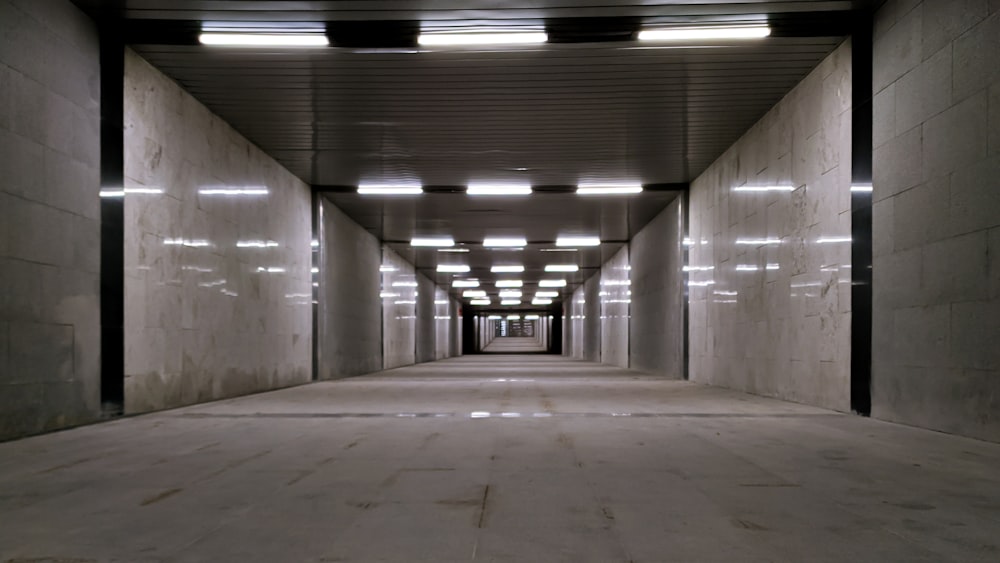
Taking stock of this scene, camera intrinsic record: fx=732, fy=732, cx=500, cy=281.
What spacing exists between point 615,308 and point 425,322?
39.3ft

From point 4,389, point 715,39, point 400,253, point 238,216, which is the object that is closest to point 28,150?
point 4,389

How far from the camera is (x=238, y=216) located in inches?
506

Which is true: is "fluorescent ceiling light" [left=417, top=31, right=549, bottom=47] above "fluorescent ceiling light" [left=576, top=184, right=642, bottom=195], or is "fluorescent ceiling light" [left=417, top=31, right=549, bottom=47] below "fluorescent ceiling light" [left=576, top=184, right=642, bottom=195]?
above

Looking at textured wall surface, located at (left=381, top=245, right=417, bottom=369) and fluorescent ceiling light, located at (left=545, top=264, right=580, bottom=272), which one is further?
fluorescent ceiling light, located at (left=545, top=264, right=580, bottom=272)

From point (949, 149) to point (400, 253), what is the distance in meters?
23.5

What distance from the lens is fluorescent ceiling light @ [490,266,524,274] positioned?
33656mm

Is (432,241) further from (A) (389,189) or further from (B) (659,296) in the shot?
(B) (659,296)

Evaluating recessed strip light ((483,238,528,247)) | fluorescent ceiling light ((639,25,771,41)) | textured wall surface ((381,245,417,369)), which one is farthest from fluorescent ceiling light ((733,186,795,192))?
textured wall surface ((381,245,417,369))

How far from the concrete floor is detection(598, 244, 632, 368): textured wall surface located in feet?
60.3

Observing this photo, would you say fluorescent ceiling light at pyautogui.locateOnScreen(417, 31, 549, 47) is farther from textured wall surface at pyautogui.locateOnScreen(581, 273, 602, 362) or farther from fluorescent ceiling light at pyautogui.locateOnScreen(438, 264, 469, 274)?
textured wall surface at pyautogui.locateOnScreen(581, 273, 602, 362)

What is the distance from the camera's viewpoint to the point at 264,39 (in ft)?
28.9

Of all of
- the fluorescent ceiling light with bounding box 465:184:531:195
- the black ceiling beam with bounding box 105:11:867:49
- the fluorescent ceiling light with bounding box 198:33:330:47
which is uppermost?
the black ceiling beam with bounding box 105:11:867:49

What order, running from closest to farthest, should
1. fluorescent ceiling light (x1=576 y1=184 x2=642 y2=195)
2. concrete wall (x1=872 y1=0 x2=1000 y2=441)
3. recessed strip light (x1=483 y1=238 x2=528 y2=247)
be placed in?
concrete wall (x1=872 y1=0 x2=1000 y2=441) < fluorescent ceiling light (x1=576 y1=184 x2=642 y2=195) < recessed strip light (x1=483 y1=238 x2=528 y2=247)

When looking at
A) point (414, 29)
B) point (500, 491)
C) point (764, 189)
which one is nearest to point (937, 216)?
point (764, 189)
